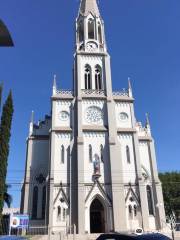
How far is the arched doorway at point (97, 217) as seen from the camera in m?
31.2

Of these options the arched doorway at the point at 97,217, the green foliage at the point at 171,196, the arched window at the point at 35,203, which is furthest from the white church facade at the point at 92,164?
the green foliage at the point at 171,196

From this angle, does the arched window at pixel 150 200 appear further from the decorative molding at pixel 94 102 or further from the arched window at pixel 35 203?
the arched window at pixel 35 203

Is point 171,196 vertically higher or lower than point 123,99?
lower

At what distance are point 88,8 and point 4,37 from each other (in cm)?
4527

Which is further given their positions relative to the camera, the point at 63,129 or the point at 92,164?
the point at 63,129

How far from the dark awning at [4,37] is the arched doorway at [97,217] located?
29166 millimetres

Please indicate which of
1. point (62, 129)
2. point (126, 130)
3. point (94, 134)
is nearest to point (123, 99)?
point (126, 130)

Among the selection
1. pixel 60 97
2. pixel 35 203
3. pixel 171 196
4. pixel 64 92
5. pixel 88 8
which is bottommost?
pixel 35 203

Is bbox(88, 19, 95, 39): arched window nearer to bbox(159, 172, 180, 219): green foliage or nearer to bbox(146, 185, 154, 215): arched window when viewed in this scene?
bbox(146, 185, 154, 215): arched window

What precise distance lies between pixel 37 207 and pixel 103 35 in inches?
1124

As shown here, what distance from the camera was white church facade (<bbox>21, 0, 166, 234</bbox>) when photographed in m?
29.7

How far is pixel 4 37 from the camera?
4.09m

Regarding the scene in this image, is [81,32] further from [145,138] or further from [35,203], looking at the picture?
[35,203]

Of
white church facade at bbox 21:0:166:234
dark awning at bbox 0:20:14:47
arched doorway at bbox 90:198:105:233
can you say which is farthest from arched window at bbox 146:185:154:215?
dark awning at bbox 0:20:14:47
